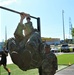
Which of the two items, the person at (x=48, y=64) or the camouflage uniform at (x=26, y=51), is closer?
the camouflage uniform at (x=26, y=51)

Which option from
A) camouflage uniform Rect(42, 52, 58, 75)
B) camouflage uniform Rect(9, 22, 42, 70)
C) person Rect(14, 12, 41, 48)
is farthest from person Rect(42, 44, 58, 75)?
person Rect(14, 12, 41, 48)

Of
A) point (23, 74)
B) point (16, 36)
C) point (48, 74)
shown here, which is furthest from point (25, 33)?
point (23, 74)

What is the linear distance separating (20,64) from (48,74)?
77 cm

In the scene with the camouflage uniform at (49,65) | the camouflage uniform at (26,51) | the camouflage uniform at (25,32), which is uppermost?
the camouflage uniform at (25,32)

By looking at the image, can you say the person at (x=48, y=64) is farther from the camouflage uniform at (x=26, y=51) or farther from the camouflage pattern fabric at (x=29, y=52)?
the camouflage uniform at (x=26, y=51)

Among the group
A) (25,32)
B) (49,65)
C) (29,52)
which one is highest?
(25,32)

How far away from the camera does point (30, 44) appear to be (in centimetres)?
476

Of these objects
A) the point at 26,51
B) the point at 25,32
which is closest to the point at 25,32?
the point at 25,32

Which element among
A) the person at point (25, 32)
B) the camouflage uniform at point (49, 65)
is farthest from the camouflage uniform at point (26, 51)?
the camouflage uniform at point (49, 65)

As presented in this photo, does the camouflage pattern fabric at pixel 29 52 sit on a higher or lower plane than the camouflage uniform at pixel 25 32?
lower

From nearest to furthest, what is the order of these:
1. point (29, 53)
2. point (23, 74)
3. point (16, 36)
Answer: point (29, 53)
point (16, 36)
point (23, 74)

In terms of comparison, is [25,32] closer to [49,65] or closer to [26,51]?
[26,51]

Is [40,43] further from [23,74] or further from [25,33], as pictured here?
[23,74]

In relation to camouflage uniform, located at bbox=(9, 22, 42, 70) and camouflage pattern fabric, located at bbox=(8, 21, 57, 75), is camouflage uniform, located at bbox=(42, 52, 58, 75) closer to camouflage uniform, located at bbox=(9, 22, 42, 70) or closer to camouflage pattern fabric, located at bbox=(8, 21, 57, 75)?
camouflage pattern fabric, located at bbox=(8, 21, 57, 75)
